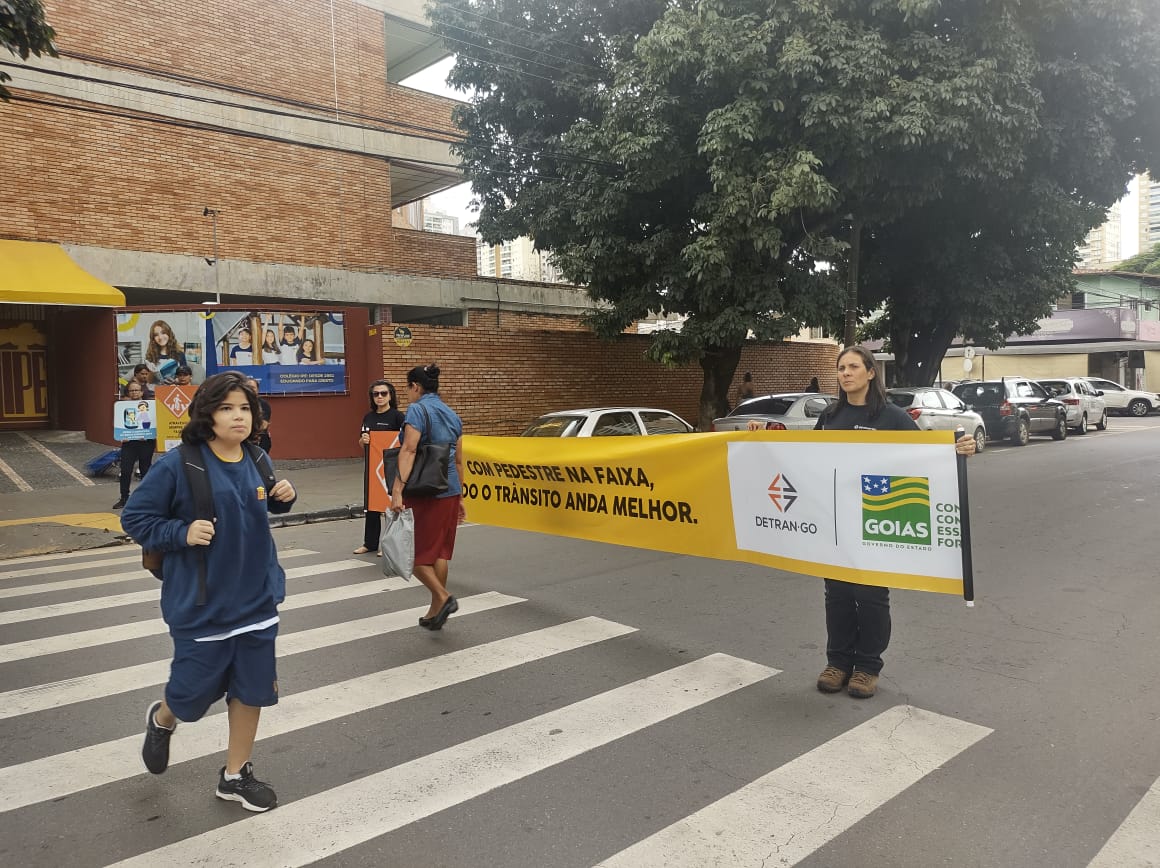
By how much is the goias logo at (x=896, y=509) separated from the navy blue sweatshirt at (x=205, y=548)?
3113 millimetres

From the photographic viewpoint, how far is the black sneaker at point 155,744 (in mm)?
3461

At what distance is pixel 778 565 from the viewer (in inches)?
209

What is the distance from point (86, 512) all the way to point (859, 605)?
36.5 ft

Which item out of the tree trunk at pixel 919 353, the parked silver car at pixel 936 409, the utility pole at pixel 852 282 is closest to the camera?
the parked silver car at pixel 936 409

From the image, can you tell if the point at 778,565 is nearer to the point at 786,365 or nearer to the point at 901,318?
the point at 901,318

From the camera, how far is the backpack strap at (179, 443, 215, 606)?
3178 millimetres

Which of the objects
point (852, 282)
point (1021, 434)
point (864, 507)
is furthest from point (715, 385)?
point (864, 507)

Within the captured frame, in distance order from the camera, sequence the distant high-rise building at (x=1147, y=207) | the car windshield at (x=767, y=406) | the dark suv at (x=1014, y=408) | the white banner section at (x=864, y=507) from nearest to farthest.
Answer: the white banner section at (x=864, y=507), the car windshield at (x=767, y=406), the dark suv at (x=1014, y=408), the distant high-rise building at (x=1147, y=207)

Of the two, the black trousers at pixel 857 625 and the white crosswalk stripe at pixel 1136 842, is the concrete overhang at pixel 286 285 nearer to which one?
the black trousers at pixel 857 625

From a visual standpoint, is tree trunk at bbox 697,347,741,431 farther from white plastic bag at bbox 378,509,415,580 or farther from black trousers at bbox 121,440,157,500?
white plastic bag at bbox 378,509,415,580

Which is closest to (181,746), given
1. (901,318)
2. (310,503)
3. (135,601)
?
(135,601)

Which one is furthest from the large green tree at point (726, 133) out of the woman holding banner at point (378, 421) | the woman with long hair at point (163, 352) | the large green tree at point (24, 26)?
the large green tree at point (24, 26)

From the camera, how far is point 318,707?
448 centimetres

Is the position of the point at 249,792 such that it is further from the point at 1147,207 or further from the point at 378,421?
the point at 1147,207
